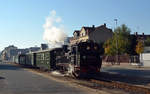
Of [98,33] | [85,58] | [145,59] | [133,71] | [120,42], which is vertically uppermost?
[98,33]

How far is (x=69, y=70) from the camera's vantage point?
25281 mm

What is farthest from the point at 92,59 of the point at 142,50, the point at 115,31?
the point at 115,31

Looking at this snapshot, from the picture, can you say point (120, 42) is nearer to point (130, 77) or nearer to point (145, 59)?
point (145, 59)

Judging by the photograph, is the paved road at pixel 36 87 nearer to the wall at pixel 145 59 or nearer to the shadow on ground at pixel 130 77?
the shadow on ground at pixel 130 77

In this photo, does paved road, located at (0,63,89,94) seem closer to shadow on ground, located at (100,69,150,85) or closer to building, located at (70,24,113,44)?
shadow on ground, located at (100,69,150,85)

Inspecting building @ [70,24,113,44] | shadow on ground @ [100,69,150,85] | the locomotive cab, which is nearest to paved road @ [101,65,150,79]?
shadow on ground @ [100,69,150,85]

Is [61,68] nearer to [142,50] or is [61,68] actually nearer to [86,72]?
[86,72]

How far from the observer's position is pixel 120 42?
71500mm

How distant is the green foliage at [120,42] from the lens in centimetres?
7094

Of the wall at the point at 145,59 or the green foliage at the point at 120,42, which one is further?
the green foliage at the point at 120,42

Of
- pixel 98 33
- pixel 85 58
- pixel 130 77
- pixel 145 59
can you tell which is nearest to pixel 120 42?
pixel 98 33

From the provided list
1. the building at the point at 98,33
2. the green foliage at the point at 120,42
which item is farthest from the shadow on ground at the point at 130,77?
the building at the point at 98,33

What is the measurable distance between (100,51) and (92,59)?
1.11 m

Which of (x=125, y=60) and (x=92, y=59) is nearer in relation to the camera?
(x=92, y=59)
